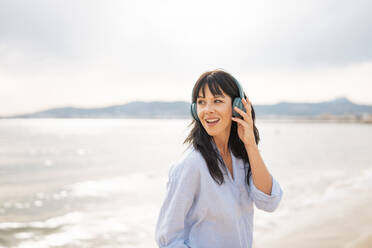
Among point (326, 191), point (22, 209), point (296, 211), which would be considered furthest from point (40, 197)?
point (326, 191)

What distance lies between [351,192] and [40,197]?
1191cm

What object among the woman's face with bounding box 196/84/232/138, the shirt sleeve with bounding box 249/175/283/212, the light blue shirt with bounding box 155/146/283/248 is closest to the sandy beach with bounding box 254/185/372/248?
the shirt sleeve with bounding box 249/175/283/212

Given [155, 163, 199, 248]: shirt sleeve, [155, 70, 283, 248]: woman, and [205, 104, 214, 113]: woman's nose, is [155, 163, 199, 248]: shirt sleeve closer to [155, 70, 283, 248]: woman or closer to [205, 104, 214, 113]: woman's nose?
[155, 70, 283, 248]: woman

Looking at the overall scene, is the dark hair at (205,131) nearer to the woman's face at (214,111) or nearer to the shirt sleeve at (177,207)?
the woman's face at (214,111)

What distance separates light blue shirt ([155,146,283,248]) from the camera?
5.55 feet

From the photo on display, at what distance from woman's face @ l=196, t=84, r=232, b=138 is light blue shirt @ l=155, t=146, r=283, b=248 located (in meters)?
0.22

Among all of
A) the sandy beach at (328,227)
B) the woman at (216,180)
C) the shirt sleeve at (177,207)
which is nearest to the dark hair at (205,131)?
the woman at (216,180)

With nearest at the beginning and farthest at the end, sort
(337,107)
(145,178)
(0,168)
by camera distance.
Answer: (145,178) < (0,168) < (337,107)

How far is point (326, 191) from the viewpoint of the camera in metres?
12.1

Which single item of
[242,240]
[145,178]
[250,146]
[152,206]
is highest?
[250,146]

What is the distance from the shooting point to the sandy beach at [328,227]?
6.36 metres

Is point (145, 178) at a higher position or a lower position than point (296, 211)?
lower

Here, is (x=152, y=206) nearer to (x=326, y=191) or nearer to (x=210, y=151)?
(x=326, y=191)

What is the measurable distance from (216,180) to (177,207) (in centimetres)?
29
